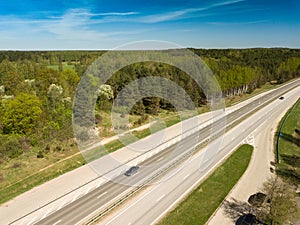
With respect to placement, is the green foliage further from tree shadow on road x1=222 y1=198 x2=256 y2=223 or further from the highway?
tree shadow on road x1=222 y1=198 x2=256 y2=223

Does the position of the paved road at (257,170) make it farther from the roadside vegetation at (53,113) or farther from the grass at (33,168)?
the grass at (33,168)

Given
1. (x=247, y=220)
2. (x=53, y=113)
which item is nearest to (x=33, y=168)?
(x=53, y=113)

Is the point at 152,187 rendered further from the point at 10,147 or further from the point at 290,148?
the point at 290,148

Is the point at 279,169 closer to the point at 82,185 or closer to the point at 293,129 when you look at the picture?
the point at 293,129

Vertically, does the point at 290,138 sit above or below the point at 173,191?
above

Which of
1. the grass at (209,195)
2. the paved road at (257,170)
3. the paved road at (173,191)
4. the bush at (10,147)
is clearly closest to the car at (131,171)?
the paved road at (173,191)

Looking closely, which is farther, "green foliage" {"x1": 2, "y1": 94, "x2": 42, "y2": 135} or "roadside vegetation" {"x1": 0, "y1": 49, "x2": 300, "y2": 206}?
"green foliage" {"x1": 2, "y1": 94, "x2": 42, "y2": 135}

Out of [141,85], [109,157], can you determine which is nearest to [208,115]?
[141,85]

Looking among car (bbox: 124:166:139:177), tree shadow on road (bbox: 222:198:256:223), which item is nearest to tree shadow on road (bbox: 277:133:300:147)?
tree shadow on road (bbox: 222:198:256:223)
